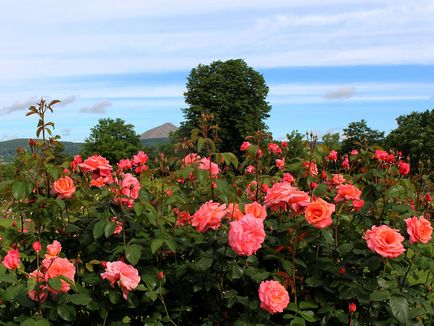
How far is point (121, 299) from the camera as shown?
2.81 metres

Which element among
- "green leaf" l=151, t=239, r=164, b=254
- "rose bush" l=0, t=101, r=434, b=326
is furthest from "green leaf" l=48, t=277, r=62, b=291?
"green leaf" l=151, t=239, r=164, b=254

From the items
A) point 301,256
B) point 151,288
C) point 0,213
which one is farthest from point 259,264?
point 0,213

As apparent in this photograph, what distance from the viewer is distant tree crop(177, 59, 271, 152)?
47750 millimetres

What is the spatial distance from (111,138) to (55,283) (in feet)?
176

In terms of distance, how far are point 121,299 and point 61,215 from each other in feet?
2.40

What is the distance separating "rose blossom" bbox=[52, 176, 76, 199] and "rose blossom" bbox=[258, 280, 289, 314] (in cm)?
126

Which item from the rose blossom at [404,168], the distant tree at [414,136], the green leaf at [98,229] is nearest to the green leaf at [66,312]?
the green leaf at [98,229]

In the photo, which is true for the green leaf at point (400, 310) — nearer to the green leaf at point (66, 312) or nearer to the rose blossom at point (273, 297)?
the rose blossom at point (273, 297)

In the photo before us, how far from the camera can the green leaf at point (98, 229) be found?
107 inches

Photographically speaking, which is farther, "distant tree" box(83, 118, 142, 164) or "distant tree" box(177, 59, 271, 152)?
"distant tree" box(83, 118, 142, 164)

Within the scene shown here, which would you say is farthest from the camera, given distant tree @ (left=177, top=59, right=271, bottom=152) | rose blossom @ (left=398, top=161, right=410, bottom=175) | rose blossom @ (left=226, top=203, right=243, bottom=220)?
distant tree @ (left=177, top=59, right=271, bottom=152)

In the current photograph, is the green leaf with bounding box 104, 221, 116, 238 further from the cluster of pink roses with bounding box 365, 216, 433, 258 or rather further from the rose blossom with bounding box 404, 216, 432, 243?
the rose blossom with bounding box 404, 216, 432, 243

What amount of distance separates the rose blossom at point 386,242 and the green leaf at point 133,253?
1.16 metres

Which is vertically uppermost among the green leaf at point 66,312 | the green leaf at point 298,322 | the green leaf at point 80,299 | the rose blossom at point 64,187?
the rose blossom at point 64,187
